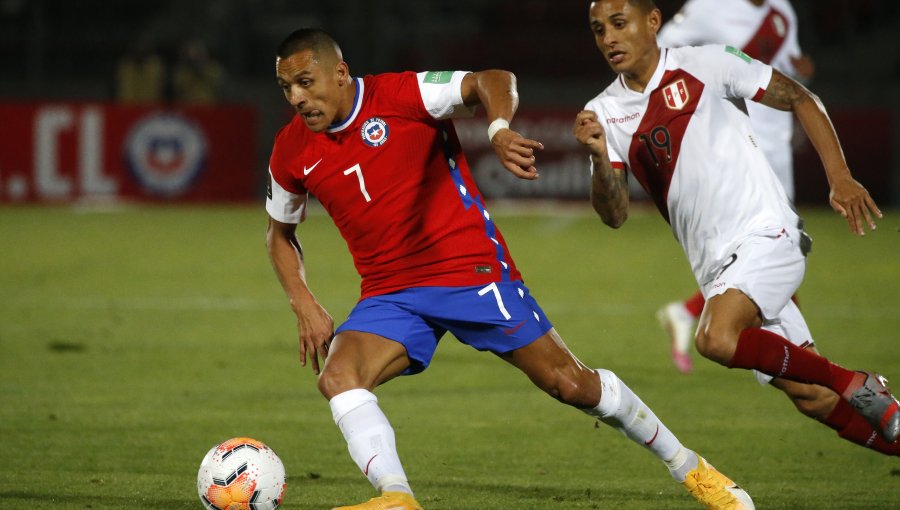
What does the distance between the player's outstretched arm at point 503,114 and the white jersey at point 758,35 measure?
2.80m

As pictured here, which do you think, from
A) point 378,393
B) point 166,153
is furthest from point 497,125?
point 166,153

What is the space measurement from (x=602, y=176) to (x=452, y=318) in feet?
2.69

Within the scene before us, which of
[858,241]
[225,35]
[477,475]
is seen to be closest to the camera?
[477,475]

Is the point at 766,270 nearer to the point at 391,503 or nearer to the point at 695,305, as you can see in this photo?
the point at 391,503

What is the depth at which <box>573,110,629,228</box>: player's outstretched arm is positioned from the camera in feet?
16.4

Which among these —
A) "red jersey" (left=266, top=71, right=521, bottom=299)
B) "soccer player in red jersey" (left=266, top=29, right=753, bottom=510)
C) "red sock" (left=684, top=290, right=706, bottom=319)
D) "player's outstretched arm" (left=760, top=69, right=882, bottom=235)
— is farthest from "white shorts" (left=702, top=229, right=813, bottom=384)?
"red sock" (left=684, top=290, right=706, bottom=319)

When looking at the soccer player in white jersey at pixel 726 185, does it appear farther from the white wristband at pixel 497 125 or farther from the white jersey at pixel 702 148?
the white wristband at pixel 497 125

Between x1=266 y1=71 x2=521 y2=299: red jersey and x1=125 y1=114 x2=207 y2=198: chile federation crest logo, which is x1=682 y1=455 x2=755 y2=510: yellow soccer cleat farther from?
x1=125 y1=114 x2=207 y2=198: chile federation crest logo

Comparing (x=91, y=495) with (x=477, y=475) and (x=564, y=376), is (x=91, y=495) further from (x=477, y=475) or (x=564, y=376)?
(x=564, y=376)

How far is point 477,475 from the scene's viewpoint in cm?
595

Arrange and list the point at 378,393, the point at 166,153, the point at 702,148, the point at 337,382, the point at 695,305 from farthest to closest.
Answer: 1. the point at 166,153
2. the point at 695,305
3. the point at 378,393
4. the point at 702,148
5. the point at 337,382

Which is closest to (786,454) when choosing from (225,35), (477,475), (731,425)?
(731,425)

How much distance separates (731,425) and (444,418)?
1510 millimetres

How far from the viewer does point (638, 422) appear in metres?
5.11
